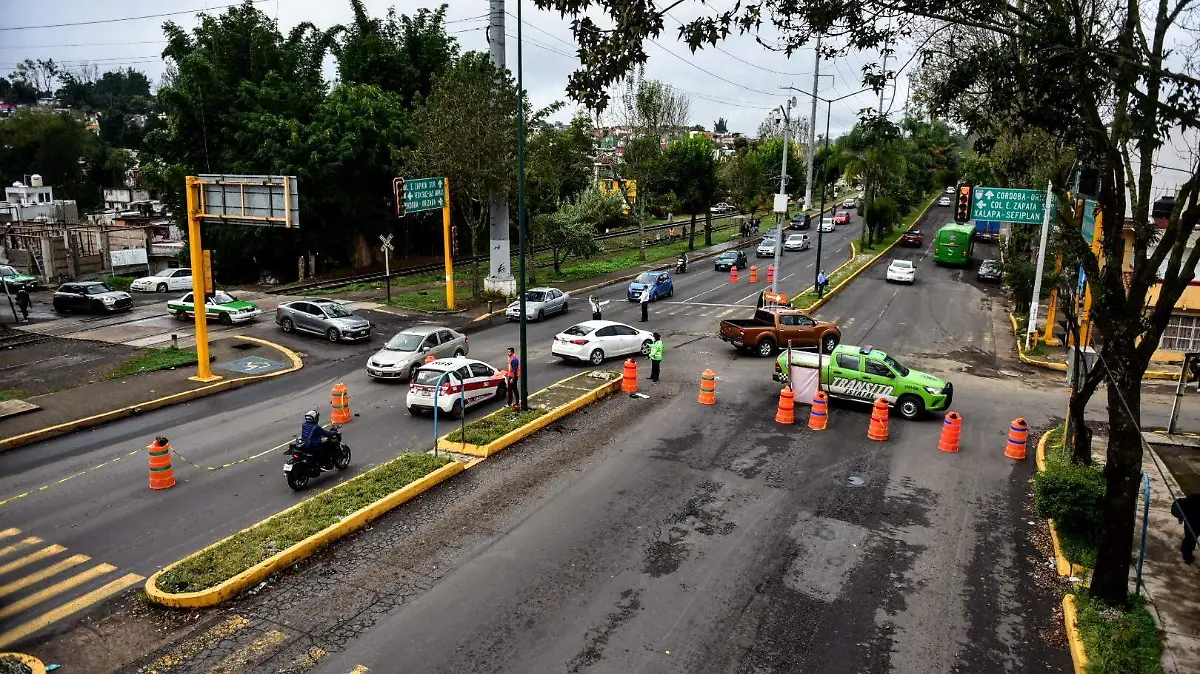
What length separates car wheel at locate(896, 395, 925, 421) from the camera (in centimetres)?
1964

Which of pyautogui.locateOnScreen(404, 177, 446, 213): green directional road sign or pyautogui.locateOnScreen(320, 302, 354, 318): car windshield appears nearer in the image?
pyautogui.locateOnScreen(320, 302, 354, 318): car windshield

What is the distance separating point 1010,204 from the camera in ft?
91.9

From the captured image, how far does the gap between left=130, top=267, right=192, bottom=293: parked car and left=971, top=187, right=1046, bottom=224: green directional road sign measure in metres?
39.2

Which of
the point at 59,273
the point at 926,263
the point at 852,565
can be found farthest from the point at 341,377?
the point at 926,263

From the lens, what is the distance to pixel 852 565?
11.7 m

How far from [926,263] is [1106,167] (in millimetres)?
50034

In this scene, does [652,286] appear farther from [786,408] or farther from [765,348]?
[786,408]

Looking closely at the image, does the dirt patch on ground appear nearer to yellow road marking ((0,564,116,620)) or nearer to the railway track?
yellow road marking ((0,564,116,620))

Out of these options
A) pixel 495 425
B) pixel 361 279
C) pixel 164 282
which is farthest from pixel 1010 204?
pixel 164 282

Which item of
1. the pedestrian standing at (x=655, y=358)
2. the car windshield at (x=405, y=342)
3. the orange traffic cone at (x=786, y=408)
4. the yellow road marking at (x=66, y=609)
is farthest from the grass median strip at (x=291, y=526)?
the pedestrian standing at (x=655, y=358)

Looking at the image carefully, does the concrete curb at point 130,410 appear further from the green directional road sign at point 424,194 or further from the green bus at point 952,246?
the green bus at point 952,246

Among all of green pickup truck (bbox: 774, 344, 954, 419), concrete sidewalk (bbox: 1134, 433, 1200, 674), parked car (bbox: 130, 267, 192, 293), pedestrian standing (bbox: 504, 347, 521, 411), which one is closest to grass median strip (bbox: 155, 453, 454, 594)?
pedestrian standing (bbox: 504, 347, 521, 411)

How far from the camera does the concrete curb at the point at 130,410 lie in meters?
17.4

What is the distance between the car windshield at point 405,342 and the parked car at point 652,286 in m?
16.0
